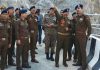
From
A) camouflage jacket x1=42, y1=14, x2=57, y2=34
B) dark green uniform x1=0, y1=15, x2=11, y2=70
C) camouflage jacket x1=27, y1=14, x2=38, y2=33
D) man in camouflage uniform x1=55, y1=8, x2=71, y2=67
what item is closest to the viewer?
dark green uniform x1=0, y1=15, x2=11, y2=70

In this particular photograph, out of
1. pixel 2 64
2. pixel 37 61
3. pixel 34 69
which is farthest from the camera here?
pixel 37 61

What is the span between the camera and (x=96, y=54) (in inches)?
443

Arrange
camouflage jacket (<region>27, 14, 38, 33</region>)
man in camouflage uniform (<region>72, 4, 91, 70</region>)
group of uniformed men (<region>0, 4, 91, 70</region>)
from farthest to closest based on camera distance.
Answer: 1. camouflage jacket (<region>27, 14, 38, 33</region>)
2. man in camouflage uniform (<region>72, 4, 91, 70</region>)
3. group of uniformed men (<region>0, 4, 91, 70</region>)

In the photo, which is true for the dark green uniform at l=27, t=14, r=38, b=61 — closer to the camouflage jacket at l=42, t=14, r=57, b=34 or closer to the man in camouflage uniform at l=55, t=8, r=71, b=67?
the camouflage jacket at l=42, t=14, r=57, b=34

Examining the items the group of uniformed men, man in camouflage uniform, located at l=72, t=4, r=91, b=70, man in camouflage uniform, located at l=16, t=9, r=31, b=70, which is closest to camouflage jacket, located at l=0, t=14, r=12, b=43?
the group of uniformed men

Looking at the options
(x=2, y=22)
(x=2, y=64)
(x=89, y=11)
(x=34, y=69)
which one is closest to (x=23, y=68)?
(x=34, y=69)

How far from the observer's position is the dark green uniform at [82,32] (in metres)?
11.3

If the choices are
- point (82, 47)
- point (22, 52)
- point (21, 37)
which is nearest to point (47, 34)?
point (22, 52)

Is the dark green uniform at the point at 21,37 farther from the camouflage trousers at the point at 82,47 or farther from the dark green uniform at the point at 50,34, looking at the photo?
the dark green uniform at the point at 50,34

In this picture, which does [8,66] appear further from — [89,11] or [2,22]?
[89,11]

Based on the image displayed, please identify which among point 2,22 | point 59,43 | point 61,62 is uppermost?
point 2,22

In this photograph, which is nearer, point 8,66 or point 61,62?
point 8,66

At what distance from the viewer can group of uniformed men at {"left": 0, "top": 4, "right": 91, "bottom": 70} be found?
1110cm

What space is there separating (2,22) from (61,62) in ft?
10.7
